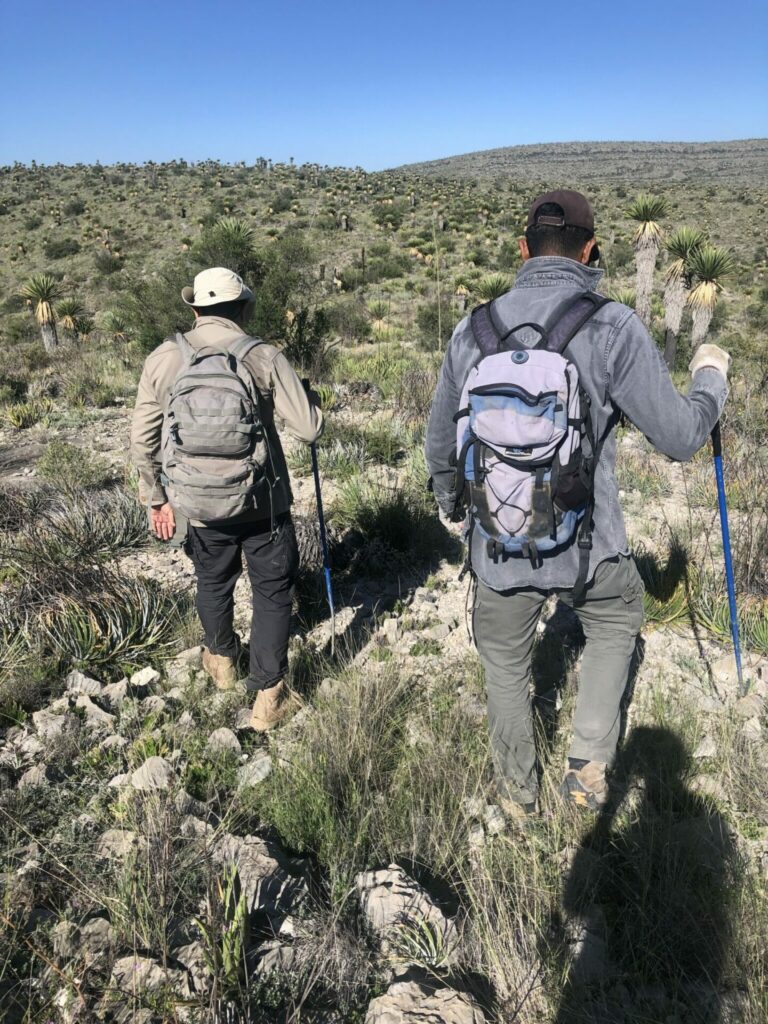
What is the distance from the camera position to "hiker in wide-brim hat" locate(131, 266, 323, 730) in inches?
92.1

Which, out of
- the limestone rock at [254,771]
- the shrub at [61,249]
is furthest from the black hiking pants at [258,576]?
the shrub at [61,249]

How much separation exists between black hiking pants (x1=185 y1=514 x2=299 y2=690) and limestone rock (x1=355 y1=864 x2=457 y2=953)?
1.07 metres

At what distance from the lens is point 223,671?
3066 mm

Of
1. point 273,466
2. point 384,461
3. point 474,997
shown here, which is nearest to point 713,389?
point 273,466

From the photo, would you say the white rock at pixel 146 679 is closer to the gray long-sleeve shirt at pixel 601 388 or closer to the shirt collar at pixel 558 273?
A: the gray long-sleeve shirt at pixel 601 388

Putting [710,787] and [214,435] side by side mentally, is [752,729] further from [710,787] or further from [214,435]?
[214,435]

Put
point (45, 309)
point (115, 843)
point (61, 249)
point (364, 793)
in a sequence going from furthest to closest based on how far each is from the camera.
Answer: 1. point (61, 249)
2. point (45, 309)
3. point (364, 793)
4. point (115, 843)

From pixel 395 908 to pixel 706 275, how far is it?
10757 mm

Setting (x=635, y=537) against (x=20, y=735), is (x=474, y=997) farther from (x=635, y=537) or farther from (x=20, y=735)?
(x=635, y=537)

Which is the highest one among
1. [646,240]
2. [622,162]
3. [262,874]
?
[622,162]

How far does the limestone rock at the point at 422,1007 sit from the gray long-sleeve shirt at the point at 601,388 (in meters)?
1.10

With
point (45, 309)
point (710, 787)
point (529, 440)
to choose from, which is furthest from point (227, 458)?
point (45, 309)

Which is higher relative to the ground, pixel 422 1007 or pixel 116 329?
pixel 116 329

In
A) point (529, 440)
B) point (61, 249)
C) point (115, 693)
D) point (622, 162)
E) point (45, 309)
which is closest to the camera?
point (529, 440)
